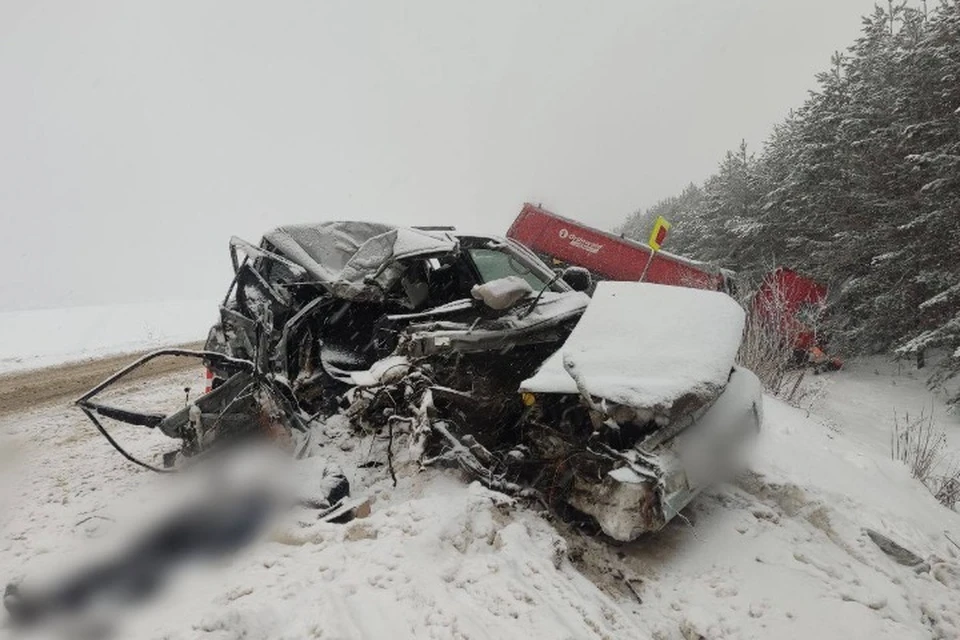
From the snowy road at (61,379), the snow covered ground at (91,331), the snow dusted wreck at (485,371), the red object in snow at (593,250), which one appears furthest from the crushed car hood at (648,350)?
the snow covered ground at (91,331)

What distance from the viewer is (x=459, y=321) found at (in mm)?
3562

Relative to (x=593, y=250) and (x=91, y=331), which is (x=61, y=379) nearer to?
(x=593, y=250)

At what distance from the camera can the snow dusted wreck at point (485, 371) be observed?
2764 millimetres

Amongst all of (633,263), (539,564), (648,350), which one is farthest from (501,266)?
(633,263)

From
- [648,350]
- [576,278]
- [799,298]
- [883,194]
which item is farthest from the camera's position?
[883,194]

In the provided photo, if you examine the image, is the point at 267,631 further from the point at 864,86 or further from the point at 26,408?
the point at 864,86

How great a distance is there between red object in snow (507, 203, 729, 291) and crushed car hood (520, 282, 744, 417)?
734 cm

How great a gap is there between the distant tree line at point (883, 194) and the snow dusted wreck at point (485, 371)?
22.3 feet

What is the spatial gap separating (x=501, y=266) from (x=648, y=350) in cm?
198

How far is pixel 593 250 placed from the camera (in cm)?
1185

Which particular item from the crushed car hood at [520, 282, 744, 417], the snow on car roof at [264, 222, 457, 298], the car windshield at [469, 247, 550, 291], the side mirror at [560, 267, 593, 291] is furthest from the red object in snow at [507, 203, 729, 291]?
the snow on car roof at [264, 222, 457, 298]

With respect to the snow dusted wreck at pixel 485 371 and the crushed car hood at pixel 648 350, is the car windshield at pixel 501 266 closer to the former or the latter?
the snow dusted wreck at pixel 485 371

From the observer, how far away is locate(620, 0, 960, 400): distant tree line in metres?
9.55

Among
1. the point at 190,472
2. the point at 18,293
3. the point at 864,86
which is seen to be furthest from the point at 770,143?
the point at 18,293
